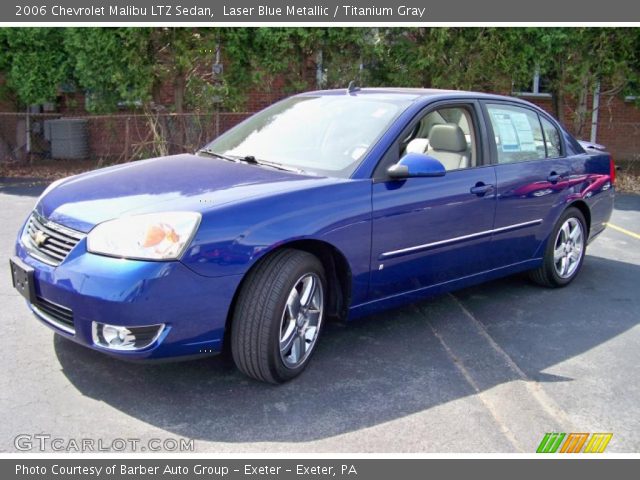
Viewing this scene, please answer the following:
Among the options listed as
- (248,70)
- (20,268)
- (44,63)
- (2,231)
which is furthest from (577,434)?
(44,63)

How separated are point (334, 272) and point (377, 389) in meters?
0.73

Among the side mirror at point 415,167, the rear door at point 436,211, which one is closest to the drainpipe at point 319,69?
the rear door at point 436,211

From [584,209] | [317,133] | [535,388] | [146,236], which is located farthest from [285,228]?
[584,209]

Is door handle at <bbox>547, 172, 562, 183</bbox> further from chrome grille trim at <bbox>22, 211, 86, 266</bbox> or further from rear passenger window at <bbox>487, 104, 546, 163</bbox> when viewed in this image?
chrome grille trim at <bbox>22, 211, 86, 266</bbox>

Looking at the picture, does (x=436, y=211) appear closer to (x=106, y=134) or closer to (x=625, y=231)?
(x=625, y=231)

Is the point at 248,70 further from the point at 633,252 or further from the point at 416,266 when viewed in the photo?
the point at 416,266

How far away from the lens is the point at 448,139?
4926mm

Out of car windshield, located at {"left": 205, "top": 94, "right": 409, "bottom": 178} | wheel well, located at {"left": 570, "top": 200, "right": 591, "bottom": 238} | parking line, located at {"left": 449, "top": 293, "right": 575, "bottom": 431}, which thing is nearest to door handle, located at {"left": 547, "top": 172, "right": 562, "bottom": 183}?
wheel well, located at {"left": 570, "top": 200, "right": 591, "bottom": 238}

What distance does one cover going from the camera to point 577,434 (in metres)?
3.44

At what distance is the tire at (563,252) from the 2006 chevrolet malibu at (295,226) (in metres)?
0.03

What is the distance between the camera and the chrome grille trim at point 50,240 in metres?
3.52

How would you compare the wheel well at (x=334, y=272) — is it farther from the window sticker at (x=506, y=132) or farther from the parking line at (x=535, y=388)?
the window sticker at (x=506, y=132)

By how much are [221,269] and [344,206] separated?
0.90 m

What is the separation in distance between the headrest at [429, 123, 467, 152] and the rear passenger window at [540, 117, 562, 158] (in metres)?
1.19
